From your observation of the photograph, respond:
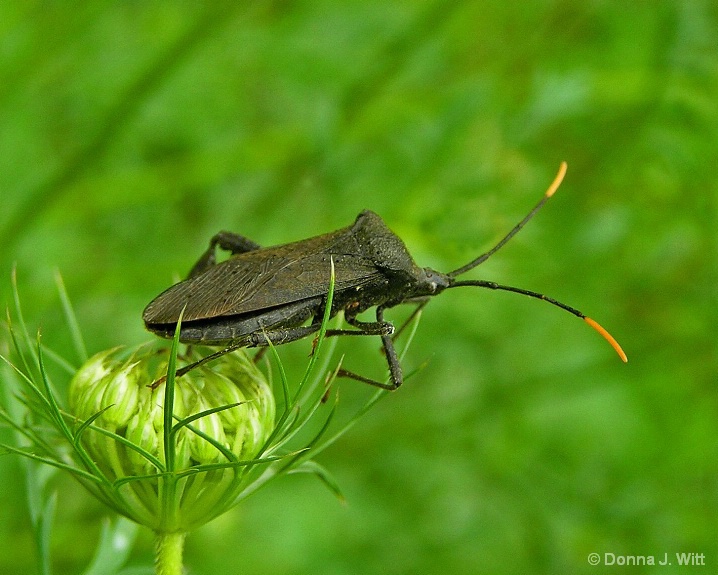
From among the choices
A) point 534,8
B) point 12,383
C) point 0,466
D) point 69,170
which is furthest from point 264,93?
point 12,383

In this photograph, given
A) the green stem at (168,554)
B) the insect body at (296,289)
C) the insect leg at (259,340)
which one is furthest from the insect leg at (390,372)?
the green stem at (168,554)

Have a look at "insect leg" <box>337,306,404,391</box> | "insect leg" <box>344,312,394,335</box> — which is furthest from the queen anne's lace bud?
"insect leg" <box>344,312,394,335</box>

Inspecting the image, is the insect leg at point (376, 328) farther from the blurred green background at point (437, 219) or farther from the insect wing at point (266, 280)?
the blurred green background at point (437, 219)

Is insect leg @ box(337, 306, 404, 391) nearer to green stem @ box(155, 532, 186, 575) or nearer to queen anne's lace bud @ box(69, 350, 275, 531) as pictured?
queen anne's lace bud @ box(69, 350, 275, 531)

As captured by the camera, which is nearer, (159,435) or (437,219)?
(159,435)

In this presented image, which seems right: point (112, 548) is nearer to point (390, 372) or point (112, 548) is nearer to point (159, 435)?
point (159, 435)

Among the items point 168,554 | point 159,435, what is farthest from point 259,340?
point 168,554

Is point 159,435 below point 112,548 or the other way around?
the other way around
